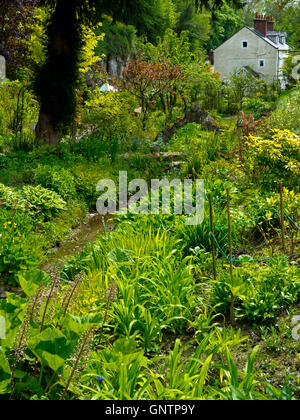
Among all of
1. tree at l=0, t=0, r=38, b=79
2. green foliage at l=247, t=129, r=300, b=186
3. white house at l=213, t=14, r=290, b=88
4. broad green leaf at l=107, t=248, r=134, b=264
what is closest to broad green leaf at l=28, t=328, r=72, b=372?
broad green leaf at l=107, t=248, r=134, b=264

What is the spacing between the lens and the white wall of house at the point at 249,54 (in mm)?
34531

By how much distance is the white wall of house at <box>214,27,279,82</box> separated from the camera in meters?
34.5

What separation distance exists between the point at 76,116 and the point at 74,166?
9.11ft

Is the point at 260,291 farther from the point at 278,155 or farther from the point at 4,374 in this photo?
the point at 278,155

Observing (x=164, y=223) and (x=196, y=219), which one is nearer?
(x=196, y=219)

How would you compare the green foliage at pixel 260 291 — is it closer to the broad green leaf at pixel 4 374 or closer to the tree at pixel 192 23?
the broad green leaf at pixel 4 374

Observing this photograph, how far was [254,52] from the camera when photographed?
115 feet

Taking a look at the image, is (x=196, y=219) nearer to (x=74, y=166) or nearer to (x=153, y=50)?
(x=74, y=166)

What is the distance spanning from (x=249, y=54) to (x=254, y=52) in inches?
16.7

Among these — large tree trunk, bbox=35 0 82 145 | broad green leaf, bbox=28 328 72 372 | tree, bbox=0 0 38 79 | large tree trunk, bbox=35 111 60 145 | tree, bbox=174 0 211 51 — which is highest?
tree, bbox=174 0 211 51

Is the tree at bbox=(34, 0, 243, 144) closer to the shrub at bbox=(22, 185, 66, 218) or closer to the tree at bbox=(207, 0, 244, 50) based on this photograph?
the shrub at bbox=(22, 185, 66, 218)

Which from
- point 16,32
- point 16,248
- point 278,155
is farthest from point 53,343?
point 16,32
